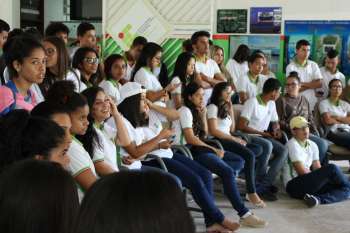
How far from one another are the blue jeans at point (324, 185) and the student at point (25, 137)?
334cm

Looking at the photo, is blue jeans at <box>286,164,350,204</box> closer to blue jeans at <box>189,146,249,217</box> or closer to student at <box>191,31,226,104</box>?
blue jeans at <box>189,146,249,217</box>

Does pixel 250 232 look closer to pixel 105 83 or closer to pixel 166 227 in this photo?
pixel 105 83

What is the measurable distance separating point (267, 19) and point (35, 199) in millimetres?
6211

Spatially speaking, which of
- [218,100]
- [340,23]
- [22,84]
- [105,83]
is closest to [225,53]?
[340,23]

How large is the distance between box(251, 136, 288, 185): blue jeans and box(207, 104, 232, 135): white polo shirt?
0.31 metres

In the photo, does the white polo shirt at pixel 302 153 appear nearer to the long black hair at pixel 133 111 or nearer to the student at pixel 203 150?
the student at pixel 203 150

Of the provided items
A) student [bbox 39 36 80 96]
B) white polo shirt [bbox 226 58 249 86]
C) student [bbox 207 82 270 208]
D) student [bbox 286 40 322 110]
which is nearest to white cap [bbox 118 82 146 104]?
student [bbox 39 36 80 96]

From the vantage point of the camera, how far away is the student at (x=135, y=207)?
780mm

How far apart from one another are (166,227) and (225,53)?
642 centimetres

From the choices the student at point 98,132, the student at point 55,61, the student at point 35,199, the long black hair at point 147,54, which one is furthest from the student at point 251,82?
the student at point 35,199

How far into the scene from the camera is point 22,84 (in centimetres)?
281

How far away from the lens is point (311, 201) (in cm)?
467

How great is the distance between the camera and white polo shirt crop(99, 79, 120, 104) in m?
4.33

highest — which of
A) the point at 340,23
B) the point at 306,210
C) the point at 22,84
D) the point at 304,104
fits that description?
the point at 340,23
